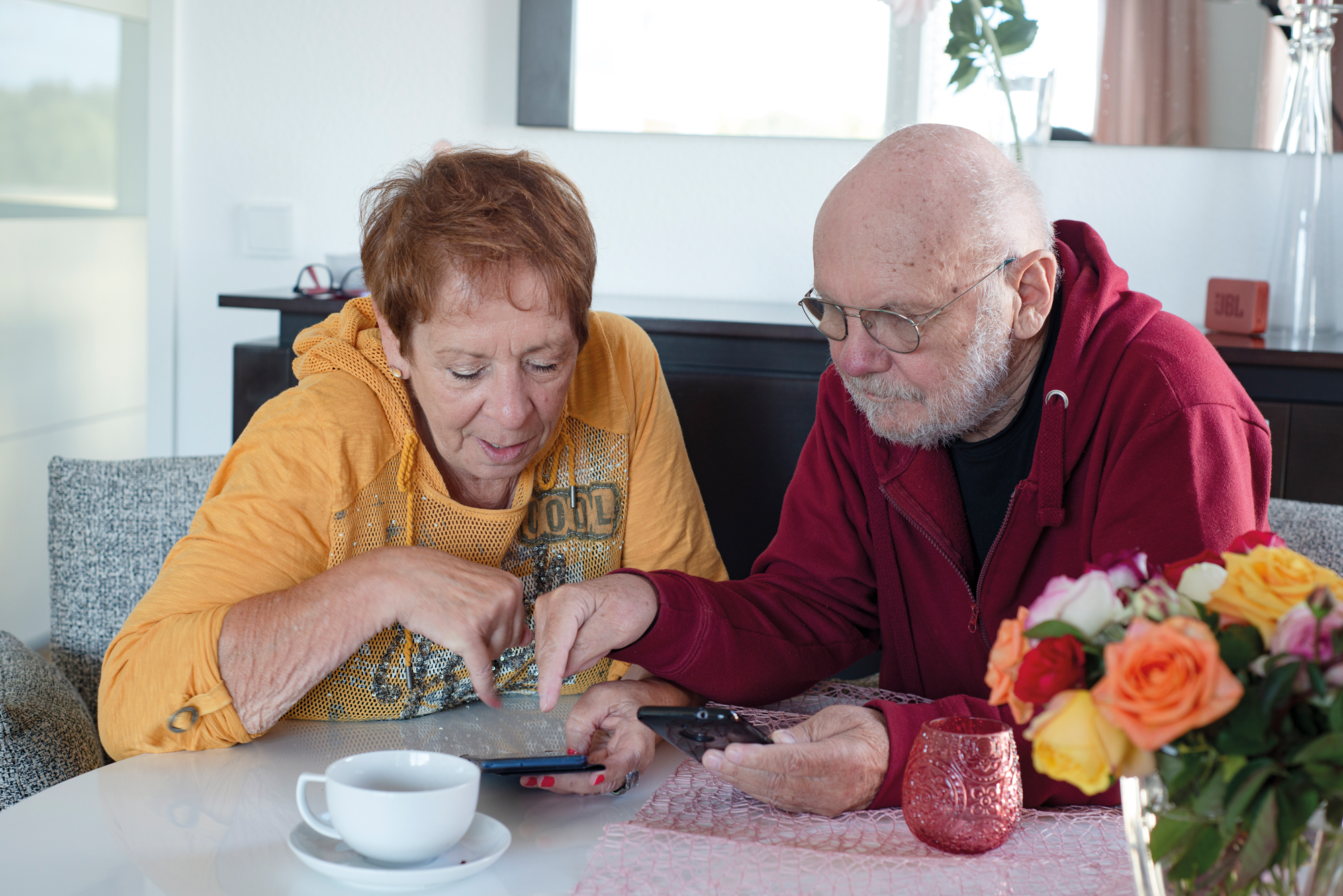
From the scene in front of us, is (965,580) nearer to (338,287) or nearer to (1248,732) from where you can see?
(1248,732)

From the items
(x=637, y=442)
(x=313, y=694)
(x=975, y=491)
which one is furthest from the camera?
(x=637, y=442)

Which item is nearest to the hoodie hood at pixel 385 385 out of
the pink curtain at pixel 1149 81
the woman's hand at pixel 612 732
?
the woman's hand at pixel 612 732

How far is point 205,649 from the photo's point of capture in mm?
1105

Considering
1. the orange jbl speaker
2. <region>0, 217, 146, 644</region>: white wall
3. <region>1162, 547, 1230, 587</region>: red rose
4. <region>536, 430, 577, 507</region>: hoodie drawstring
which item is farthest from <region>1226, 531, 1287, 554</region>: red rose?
<region>0, 217, 146, 644</region>: white wall

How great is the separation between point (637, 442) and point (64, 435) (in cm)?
228

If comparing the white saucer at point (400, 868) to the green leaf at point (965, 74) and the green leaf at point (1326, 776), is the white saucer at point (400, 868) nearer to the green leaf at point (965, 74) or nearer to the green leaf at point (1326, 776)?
the green leaf at point (1326, 776)

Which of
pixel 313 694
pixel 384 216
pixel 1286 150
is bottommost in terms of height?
pixel 313 694

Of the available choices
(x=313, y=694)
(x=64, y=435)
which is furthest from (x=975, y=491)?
(x=64, y=435)

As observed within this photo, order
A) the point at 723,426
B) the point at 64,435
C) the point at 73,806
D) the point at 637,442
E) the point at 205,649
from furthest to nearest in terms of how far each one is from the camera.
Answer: the point at 64,435, the point at 723,426, the point at 637,442, the point at 205,649, the point at 73,806

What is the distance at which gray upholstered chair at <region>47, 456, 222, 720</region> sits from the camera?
168cm

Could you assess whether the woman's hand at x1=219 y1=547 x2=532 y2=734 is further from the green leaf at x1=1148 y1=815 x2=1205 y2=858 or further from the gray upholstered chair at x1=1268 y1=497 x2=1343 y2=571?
the gray upholstered chair at x1=1268 y1=497 x2=1343 y2=571

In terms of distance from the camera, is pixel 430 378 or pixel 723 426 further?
pixel 723 426

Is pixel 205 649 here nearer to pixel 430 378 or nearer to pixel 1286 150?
pixel 430 378

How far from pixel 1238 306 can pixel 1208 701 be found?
5.86ft
